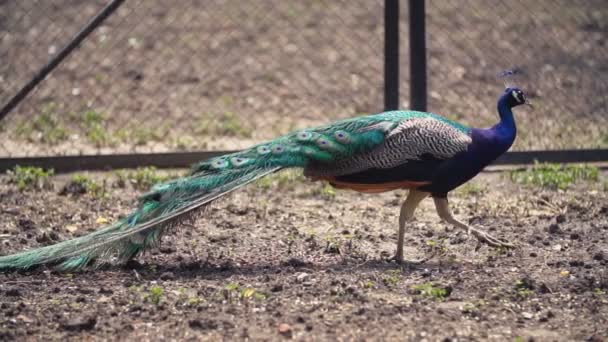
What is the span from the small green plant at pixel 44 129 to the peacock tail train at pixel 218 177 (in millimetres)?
3143

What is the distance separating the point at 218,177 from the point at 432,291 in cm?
133

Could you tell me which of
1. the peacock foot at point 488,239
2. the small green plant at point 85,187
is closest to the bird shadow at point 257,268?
the peacock foot at point 488,239

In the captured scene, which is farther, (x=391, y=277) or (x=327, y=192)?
(x=327, y=192)

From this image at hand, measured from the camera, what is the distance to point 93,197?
21.7 feet

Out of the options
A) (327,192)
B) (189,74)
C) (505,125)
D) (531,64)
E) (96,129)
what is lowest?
(327,192)

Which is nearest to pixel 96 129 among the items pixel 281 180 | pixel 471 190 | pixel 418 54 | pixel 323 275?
pixel 281 180

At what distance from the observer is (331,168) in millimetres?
5086

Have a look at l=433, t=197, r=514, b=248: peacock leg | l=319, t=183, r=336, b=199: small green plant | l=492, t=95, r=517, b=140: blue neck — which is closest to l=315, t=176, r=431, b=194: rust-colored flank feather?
l=433, t=197, r=514, b=248: peacock leg

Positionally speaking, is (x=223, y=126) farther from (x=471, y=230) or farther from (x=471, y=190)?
(x=471, y=230)

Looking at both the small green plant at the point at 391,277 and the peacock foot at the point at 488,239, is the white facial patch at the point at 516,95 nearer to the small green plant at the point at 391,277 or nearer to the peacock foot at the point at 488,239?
the peacock foot at the point at 488,239

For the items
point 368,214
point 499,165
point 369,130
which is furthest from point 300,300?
point 499,165

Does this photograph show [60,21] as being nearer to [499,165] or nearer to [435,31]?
[435,31]

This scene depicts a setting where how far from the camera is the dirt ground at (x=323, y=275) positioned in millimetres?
4191

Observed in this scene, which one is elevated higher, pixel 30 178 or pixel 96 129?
pixel 96 129
